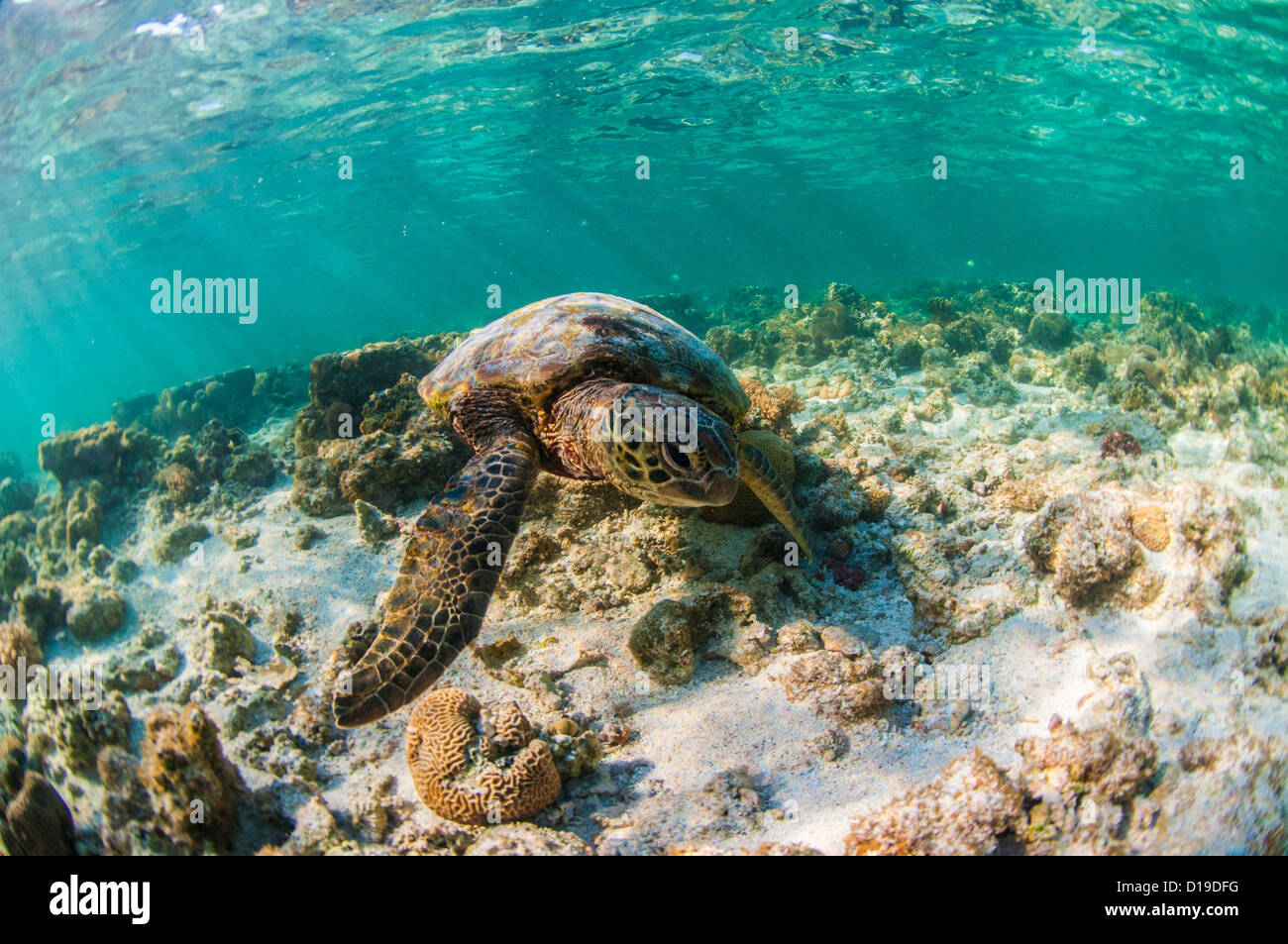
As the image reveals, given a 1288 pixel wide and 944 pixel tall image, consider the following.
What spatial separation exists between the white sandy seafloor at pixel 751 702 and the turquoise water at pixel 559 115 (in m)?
16.1

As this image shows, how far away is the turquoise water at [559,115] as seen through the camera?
14945mm

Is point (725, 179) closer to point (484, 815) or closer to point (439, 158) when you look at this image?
point (439, 158)

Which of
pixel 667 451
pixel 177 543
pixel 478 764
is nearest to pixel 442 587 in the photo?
pixel 478 764

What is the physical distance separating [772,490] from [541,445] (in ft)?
5.52

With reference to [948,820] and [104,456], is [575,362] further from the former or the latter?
[104,456]

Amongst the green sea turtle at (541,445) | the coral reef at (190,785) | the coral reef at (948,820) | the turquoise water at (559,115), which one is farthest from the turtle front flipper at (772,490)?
the turquoise water at (559,115)

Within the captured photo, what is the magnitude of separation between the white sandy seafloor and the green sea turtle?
1.83ft

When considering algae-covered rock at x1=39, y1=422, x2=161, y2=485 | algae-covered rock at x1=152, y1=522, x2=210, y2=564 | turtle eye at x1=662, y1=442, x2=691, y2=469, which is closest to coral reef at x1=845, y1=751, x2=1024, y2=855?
turtle eye at x1=662, y1=442, x2=691, y2=469

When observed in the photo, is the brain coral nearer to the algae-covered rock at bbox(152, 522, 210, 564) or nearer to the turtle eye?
the turtle eye

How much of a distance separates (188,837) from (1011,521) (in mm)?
5331

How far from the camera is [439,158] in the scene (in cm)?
2712

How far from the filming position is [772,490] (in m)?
3.90
